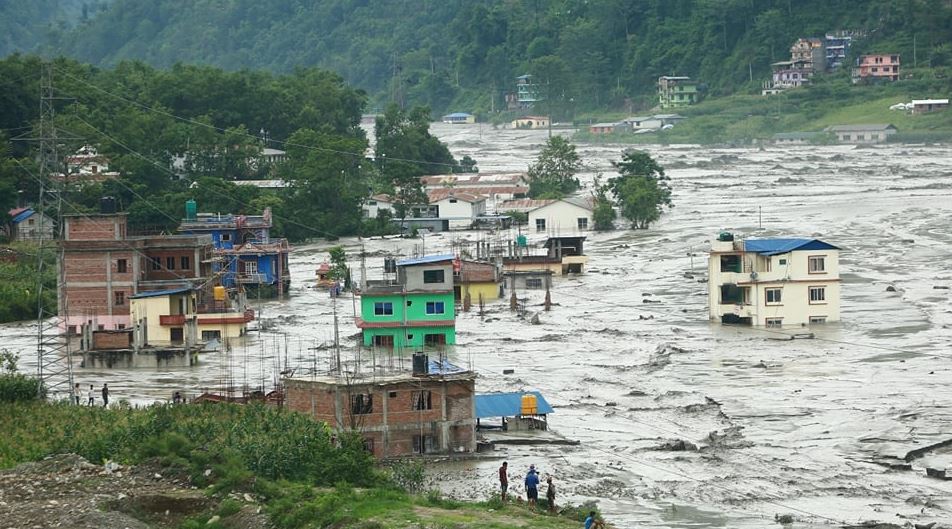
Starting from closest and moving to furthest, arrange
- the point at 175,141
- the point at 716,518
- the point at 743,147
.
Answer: the point at 716,518
the point at 175,141
the point at 743,147

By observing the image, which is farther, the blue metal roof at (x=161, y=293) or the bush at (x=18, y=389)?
the blue metal roof at (x=161, y=293)

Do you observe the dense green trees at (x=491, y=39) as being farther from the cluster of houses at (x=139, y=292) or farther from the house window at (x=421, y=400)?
the house window at (x=421, y=400)

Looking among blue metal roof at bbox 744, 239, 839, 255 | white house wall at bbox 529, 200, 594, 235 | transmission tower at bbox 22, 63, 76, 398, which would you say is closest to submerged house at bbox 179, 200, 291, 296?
transmission tower at bbox 22, 63, 76, 398

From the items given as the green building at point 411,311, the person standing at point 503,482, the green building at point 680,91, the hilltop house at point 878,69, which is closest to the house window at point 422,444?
the person standing at point 503,482

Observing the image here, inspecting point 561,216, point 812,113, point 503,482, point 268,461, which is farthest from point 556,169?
point 268,461

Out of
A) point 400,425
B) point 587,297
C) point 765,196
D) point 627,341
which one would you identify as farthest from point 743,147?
point 400,425

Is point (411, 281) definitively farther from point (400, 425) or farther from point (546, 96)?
point (546, 96)
